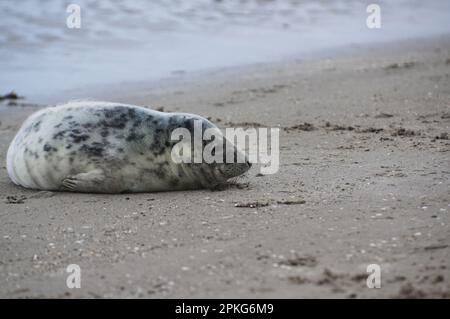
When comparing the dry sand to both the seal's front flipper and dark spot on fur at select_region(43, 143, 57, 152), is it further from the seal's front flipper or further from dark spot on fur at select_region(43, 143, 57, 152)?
dark spot on fur at select_region(43, 143, 57, 152)

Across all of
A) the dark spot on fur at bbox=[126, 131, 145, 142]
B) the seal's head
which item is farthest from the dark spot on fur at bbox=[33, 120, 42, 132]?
→ the seal's head

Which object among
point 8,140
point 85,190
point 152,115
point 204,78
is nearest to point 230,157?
point 152,115

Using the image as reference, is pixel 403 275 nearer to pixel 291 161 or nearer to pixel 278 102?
pixel 291 161

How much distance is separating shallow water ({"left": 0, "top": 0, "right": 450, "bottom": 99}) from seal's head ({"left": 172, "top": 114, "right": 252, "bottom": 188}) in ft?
14.0

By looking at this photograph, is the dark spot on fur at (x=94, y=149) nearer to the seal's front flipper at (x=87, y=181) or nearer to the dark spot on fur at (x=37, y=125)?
the seal's front flipper at (x=87, y=181)

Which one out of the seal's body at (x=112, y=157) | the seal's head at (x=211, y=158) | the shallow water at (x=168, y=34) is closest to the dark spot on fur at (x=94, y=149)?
the seal's body at (x=112, y=157)

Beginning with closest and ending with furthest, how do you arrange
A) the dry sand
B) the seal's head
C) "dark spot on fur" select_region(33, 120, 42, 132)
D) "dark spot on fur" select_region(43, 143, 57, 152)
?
the dry sand < the seal's head < "dark spot on fur" select_region(43, 143, 57, 152) < "dark spot on fur" select_region(33, 120, 42, 132)

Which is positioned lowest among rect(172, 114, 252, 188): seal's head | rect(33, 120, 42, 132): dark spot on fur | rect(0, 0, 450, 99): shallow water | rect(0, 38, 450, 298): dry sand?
rect(0, 38, 450, 298): dry sand

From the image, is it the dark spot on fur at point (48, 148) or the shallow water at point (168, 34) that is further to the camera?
the shallow water at point (168, 34)

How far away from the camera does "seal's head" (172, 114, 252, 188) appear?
4.58 meters

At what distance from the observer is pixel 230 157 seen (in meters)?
4.58

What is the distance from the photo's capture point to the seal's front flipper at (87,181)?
461 cm

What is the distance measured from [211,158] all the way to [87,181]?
0.81 m

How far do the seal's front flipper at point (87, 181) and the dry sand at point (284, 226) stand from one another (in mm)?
82
